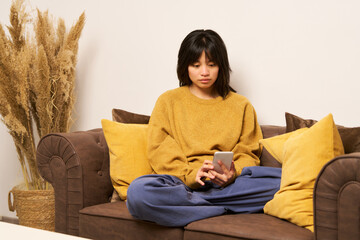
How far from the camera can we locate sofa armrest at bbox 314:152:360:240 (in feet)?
4.26

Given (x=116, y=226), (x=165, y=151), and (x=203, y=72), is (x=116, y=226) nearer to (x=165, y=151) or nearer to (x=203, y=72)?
(x=165, y=151)

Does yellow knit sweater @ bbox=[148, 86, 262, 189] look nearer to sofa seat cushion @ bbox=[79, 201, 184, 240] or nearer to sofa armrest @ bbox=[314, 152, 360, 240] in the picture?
sofa seat cushion @ bbox=[79, 201, 184, 240]

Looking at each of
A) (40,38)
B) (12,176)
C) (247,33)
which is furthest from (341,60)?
(12,176)

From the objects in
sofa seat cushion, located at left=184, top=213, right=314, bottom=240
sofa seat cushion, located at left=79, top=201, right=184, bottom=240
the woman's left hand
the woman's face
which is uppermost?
the woman's face

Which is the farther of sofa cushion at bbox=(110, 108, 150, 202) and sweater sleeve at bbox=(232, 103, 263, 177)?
sofa cushion at bbox=(110, 108, 150, 202)

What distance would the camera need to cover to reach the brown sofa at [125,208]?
4.35 ft

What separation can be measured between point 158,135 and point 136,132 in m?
0.15

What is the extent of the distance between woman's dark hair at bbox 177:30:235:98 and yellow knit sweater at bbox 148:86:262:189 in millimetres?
73

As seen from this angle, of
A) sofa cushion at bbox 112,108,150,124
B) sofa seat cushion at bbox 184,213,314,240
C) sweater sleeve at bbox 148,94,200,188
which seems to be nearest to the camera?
sofa seat cushion at bbox 184,213,314,240

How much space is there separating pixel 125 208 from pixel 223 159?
492mm

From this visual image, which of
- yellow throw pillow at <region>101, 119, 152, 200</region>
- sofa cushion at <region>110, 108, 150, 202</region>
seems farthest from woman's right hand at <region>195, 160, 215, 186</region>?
sofa cushion at <region>110, 108, 150, 202</region>

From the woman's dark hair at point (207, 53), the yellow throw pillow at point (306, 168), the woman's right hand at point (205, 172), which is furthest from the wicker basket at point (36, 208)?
the yellow throw pillow at point (306, 168)

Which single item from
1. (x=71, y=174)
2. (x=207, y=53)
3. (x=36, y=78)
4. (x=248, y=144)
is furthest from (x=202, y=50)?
(x=36, y=78)

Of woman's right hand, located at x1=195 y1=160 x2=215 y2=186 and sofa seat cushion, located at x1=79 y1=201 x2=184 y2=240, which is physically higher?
woman's right hand, located at x1=195 y1=160 x2=215 y2=186
